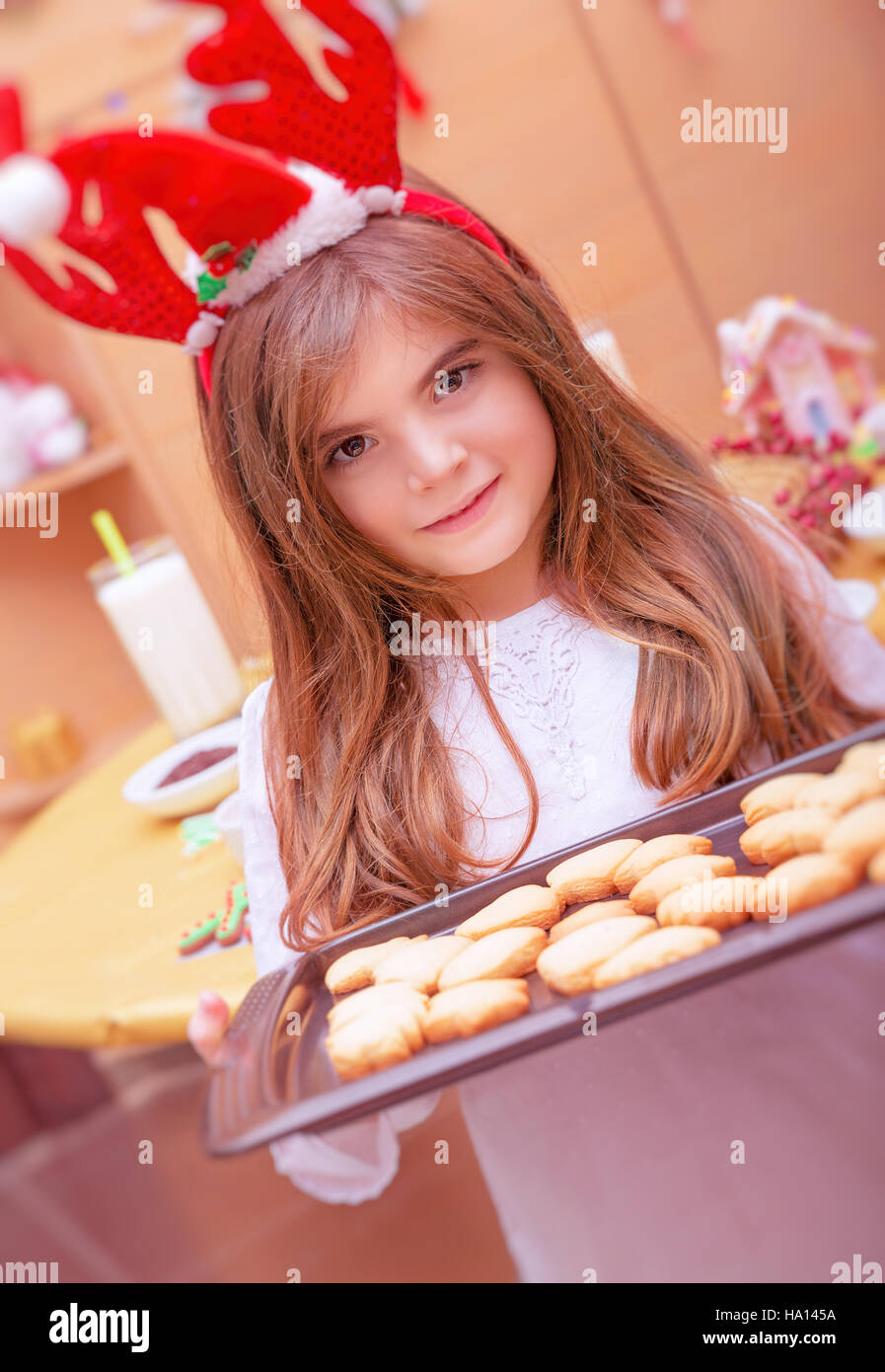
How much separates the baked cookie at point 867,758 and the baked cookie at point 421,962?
10.4 inches

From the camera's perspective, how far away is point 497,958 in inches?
26.8

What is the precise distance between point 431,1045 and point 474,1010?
0.11ft

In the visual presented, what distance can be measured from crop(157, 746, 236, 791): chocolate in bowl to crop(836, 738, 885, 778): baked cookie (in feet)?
2.78

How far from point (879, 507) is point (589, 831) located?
0.50 m

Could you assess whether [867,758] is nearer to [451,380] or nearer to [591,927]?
[591,927]

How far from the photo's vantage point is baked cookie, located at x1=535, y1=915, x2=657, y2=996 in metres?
0.63

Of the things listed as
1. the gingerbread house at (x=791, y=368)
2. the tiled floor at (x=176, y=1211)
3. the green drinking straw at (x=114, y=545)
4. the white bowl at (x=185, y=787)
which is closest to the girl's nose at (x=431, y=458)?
the white bowl at (x=185, y=787)

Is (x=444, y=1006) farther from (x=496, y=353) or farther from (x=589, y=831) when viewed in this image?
(x=496, y=353)

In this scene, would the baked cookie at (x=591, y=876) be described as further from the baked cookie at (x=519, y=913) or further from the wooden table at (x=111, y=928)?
the wooden table at (x=111, y=928)

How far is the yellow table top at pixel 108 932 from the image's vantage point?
1002 mm

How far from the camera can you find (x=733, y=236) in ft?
9.18

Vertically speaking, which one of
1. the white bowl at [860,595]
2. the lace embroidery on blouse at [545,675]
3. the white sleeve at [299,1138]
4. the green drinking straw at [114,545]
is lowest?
the white sleeve at [299,1138]
